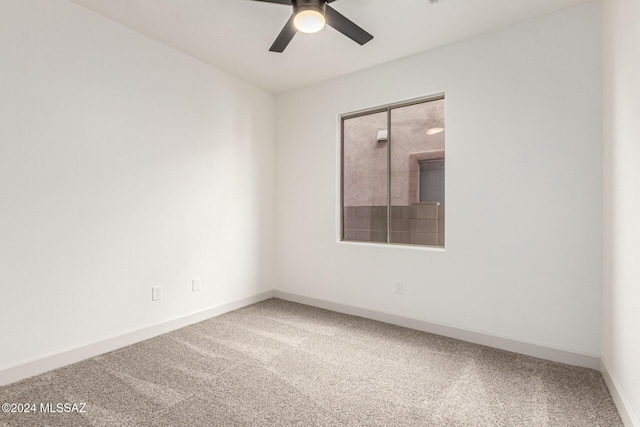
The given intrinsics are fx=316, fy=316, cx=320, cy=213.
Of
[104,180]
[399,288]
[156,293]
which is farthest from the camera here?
[399,288]

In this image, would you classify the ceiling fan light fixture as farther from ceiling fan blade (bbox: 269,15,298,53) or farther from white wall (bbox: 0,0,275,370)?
white wall (bbox: 0,0,275,370)

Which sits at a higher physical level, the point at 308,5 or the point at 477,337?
the point at 308,5

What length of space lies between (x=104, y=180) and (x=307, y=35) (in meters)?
2.08

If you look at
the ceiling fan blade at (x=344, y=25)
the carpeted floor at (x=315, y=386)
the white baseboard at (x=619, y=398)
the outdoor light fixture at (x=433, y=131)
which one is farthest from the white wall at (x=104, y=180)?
the white baseboard at (x=619, y=398)

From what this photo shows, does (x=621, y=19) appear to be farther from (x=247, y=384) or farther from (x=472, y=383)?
(x=247, y=384)

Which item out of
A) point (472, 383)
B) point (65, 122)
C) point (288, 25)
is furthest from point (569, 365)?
point (65, 122)

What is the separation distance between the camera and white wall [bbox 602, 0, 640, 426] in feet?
5.26

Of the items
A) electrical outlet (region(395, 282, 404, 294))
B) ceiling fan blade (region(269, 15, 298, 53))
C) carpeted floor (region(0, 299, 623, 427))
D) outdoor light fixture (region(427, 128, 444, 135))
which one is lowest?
carpeted floor (region(0, 299, 623, 427))

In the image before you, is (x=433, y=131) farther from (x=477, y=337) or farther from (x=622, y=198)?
(x=477, y=337)

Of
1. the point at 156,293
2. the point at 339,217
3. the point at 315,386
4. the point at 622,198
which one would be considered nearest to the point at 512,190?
the point at 622,198

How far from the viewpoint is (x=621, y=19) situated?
6.02 feet

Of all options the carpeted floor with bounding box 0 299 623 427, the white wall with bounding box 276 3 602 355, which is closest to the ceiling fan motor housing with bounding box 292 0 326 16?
the white wall with bounding box 276 3 602 355

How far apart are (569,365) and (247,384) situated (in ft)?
Answer: 7.63

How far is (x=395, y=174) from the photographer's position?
11.8ft
